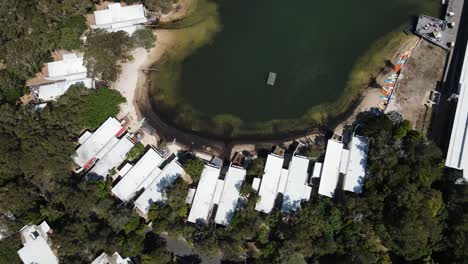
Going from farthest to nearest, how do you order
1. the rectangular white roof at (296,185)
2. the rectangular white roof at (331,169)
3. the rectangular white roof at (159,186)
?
the rectangular white roof at (159,186) < the rectangular white roof at (296,185) < the rectangular white roof at (331,169)

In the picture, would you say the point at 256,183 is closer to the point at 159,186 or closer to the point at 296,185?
the point at 296,185

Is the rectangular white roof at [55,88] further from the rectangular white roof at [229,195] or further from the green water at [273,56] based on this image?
the rectangular white roof at [229,195]

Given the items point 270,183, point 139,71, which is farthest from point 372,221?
point 139,71

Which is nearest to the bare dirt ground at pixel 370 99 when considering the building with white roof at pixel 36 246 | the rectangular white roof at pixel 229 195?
the rectangular white roof at pixel 229 195

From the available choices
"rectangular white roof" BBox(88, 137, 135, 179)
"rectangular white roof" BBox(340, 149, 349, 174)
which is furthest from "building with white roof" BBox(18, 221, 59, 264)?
"rectangular white roof" BBox(340, 149, 349, 174)

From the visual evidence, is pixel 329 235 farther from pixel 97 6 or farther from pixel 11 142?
pixel 97 6

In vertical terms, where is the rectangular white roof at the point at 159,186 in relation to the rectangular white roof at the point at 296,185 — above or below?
below

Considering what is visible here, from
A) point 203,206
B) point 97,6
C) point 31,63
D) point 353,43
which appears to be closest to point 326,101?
point 353,43
